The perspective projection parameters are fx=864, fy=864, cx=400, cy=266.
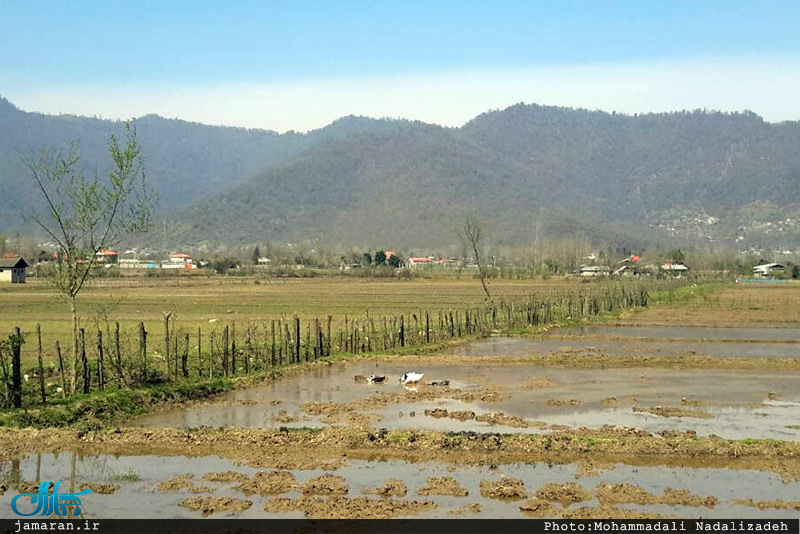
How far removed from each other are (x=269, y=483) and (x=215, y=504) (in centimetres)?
130

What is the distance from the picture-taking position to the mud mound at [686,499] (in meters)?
12.5

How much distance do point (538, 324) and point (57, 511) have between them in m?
37.1

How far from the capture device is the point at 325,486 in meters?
13.2

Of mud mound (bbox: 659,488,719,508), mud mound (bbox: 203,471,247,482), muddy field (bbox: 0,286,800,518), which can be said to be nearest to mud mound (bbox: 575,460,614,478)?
muddy field (bbox: 0,286,800,518)

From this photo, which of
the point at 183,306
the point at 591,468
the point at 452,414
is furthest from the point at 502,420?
the point at 183,306

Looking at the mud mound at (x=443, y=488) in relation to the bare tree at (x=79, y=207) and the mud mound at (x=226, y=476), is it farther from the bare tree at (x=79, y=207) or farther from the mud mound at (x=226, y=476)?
the bare tree at (x=79, y=207)

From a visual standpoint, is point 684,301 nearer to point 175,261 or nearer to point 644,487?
point 644,487

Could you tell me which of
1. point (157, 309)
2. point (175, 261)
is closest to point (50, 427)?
point (157, 309)

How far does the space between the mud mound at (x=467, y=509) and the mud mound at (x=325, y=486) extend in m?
1.80

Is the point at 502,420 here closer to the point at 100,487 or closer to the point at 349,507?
the point at 349,507

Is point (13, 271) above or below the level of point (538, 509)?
above

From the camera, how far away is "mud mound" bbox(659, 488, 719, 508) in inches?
493

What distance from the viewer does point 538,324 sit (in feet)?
155

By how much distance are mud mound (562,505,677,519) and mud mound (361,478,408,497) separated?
8.17ft
